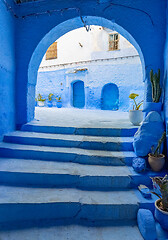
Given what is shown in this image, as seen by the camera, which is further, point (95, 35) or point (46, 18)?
point (95, 35)

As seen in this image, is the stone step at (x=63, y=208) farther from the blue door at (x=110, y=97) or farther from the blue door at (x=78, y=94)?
the blue door at (x=78, y=94)

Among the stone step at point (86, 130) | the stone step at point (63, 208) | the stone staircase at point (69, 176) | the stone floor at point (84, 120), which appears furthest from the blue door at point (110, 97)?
the stone step at point (63, 208)

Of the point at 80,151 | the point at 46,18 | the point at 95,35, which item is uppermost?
the point at 95,35

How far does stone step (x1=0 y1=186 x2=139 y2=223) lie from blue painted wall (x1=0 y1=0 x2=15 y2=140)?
179cm

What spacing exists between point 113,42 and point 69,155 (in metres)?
12.1

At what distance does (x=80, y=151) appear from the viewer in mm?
2902

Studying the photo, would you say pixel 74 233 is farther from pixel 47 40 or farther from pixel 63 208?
pixel 47 40

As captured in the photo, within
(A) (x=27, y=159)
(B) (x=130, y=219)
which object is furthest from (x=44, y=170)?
(B) (x=130, y=219)

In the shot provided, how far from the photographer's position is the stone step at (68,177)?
2.35 metres

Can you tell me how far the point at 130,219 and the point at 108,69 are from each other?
36.3ft

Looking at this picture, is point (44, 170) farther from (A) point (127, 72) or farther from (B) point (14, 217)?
(A) point (127, 72)

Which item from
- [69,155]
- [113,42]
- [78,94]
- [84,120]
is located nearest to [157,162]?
[69,155]

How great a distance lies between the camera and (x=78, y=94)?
13523mm

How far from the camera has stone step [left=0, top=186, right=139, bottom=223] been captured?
6.39ft
